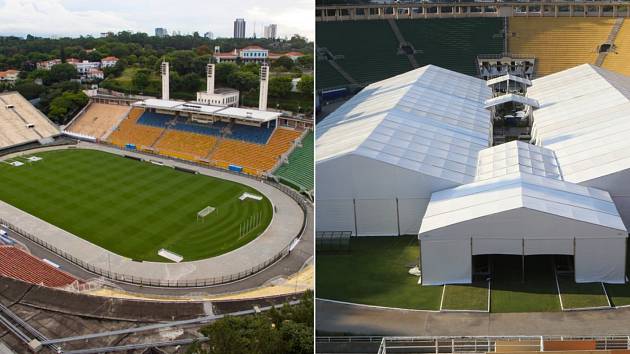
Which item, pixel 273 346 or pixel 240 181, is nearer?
pixel 273 346

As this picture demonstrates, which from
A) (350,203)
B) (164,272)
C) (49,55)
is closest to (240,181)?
(164,272)

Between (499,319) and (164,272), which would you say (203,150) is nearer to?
(164,272)

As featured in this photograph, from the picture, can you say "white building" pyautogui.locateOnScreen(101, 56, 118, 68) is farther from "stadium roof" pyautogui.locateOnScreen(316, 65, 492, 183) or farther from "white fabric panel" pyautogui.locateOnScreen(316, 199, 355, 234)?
"white fabric panel" pyautogui.locateOnScreen(316, 199, 355, 234)

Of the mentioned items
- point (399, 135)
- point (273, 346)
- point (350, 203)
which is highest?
point (399, 135)

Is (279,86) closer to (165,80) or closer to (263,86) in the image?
(263,86)

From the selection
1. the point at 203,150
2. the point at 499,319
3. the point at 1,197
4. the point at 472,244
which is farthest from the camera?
the point at 203,150
